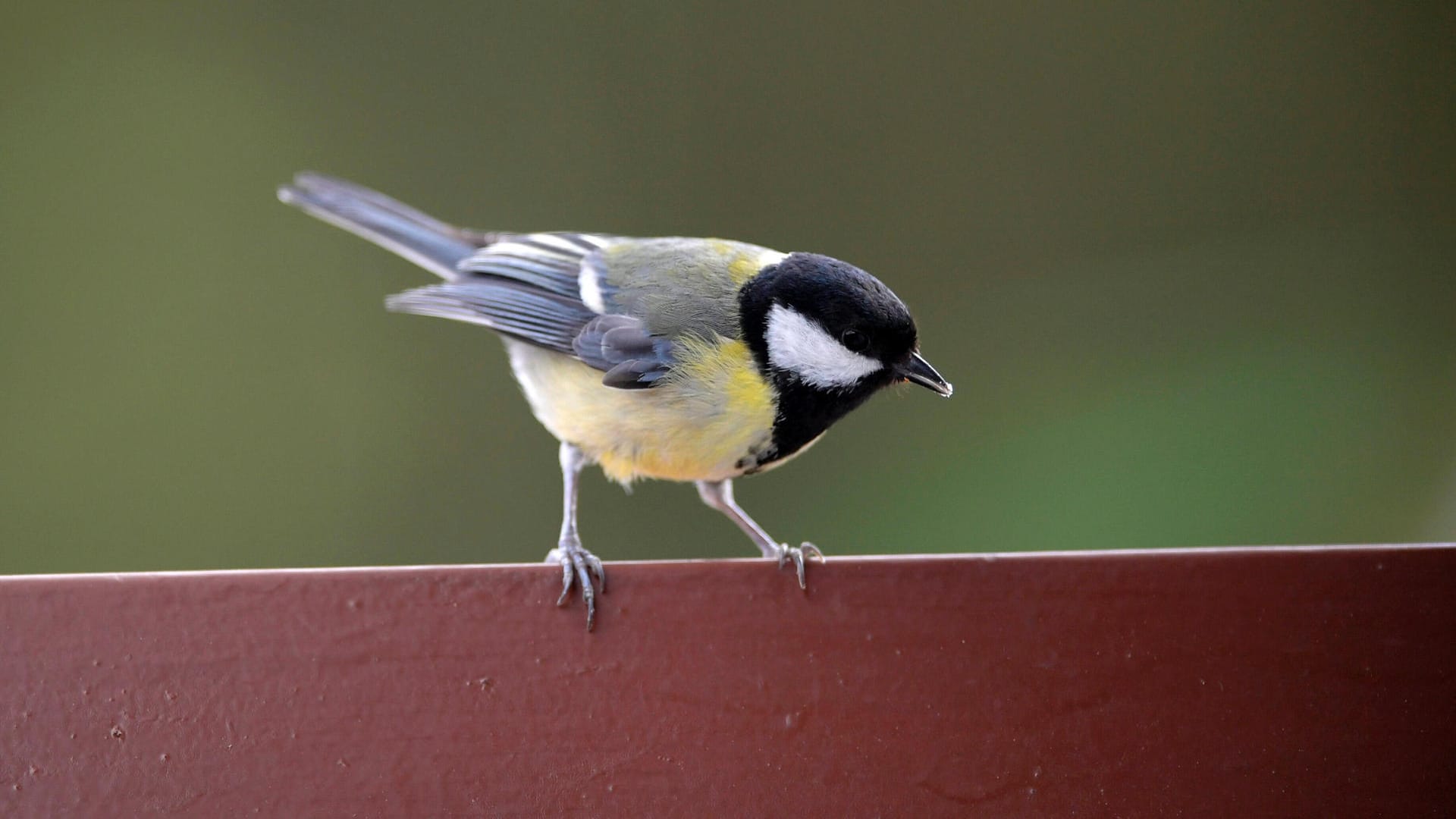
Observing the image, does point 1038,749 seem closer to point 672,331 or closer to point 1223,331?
point 672,331

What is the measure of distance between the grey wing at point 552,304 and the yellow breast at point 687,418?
3 cm

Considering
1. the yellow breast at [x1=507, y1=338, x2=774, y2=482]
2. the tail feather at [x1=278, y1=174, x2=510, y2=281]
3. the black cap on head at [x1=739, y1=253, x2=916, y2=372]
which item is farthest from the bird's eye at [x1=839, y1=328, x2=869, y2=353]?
the tail feather at [x1=278, y1=174, x2=510, y2=281]

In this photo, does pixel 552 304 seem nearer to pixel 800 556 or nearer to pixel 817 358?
pixel 817 358

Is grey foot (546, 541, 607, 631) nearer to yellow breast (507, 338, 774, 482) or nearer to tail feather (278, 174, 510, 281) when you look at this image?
yellow breast (507, 338, 774, 482)

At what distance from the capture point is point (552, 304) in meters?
1.78

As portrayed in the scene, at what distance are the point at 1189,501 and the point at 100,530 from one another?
7.90 feet

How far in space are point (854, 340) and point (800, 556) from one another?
0.48 m

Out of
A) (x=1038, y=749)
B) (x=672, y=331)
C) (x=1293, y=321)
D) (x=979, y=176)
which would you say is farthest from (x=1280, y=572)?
(x=979, y=176)

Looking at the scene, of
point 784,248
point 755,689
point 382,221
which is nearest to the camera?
point 755,689

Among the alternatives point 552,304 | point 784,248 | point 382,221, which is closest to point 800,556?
point 552,304

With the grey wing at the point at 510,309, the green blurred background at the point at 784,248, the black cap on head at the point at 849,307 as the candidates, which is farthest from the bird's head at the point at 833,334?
the green blurred background at the point at 784,248

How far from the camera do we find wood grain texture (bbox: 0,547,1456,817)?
0.96 m

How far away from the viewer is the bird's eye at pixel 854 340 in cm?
152

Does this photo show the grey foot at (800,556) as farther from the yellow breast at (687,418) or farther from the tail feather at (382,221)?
the tail feather at (382,221)
